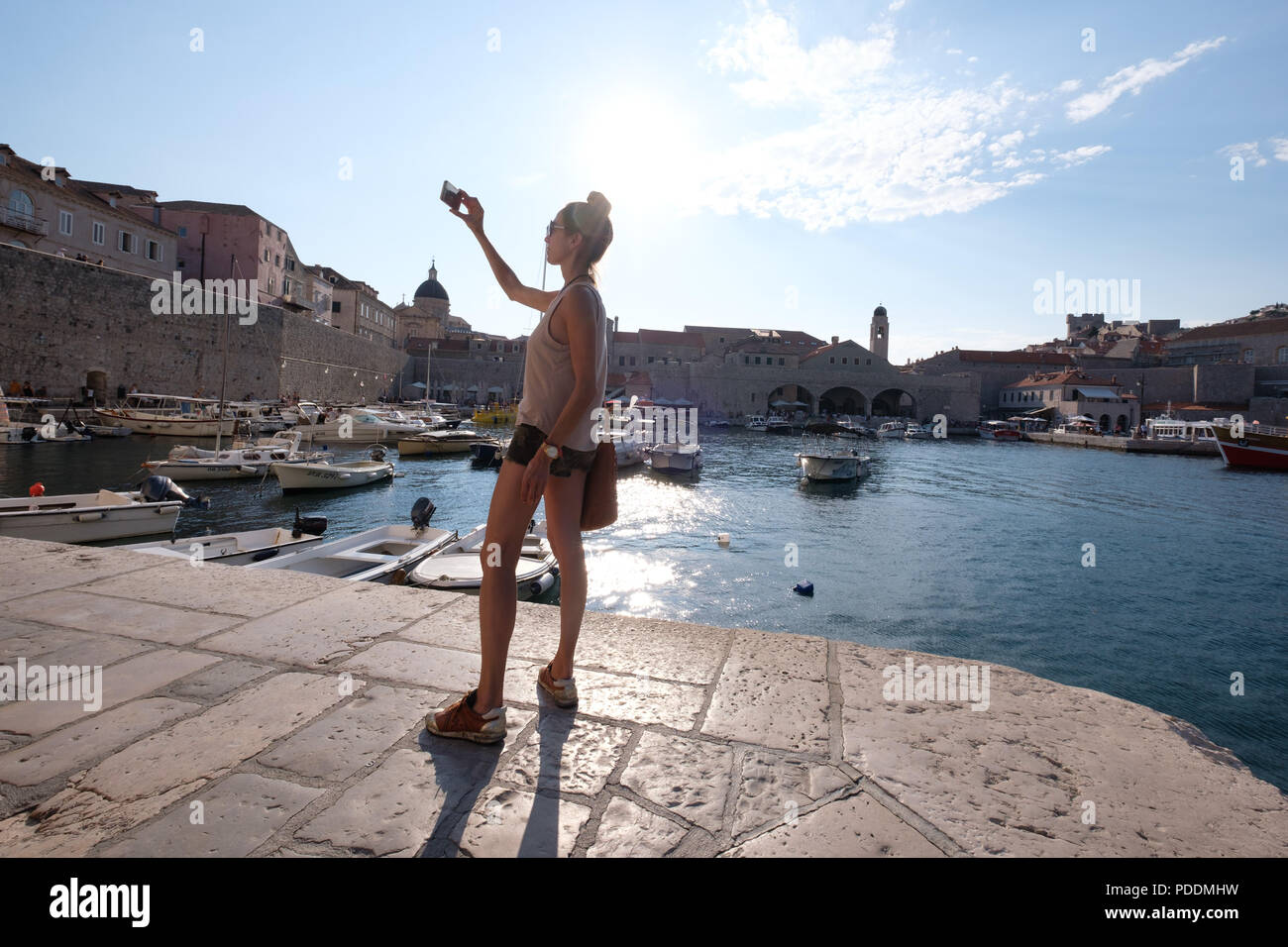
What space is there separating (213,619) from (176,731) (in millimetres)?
979

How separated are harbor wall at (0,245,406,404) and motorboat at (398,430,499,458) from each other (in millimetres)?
11540

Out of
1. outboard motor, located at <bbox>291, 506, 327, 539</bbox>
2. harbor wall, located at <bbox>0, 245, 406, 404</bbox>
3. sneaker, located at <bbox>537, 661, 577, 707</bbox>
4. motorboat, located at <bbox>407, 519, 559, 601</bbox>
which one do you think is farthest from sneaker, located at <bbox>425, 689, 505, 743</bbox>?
harbor wall, located at <bbox>0, 245, 406, 404</bbox>

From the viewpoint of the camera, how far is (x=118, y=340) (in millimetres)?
27219

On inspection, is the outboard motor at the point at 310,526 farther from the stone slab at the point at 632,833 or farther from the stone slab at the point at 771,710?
the stone slab at the point at 632,833

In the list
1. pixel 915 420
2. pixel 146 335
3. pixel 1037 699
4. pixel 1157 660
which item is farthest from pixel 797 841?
pixel 915 420

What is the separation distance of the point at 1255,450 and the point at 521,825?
48454 millimetres

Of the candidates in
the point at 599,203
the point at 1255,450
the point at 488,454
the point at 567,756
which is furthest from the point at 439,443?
the point at 1255,450

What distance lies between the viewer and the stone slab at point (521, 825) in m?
1.32

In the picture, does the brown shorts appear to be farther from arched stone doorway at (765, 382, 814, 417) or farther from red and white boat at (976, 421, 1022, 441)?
arched stone doorway at (765, 382, 814, 417)

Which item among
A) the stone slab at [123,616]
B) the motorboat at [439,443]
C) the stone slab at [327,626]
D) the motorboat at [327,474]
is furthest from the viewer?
the motorboat at [439,443]

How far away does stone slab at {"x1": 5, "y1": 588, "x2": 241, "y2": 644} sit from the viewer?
2449mm

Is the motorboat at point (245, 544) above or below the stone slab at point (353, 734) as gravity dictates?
below

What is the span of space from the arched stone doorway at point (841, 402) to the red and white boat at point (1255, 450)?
3164cm

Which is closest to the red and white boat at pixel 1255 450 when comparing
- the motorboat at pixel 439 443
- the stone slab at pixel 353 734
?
the motorboat at pixel 439 443
